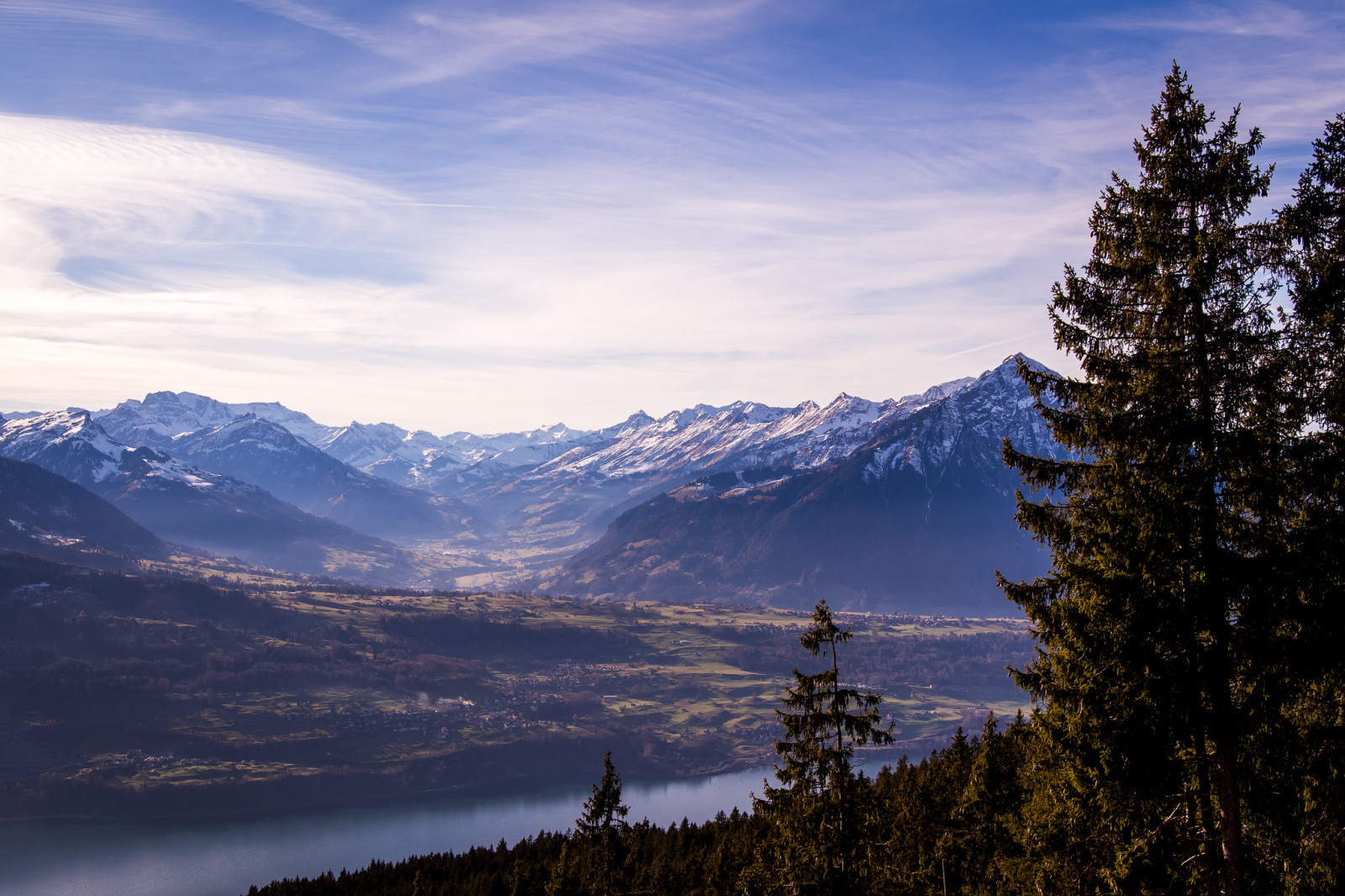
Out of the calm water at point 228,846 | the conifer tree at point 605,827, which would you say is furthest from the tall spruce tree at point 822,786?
the calm water at point 228,846

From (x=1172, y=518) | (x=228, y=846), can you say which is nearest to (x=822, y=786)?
(x=1172, y=518)

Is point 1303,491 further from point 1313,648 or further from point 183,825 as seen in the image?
point 183,825

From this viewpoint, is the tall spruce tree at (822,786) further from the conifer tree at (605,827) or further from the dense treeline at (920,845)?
the conifer tree at (605,827)

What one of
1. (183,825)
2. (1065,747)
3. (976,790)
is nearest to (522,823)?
(183,825)

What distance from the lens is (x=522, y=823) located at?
614 feet

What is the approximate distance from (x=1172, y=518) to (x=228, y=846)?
673 feet

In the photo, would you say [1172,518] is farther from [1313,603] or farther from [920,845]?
[920,845]

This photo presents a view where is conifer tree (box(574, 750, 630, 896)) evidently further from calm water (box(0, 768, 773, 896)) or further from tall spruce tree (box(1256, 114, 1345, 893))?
calm water (box(0, 768, 773, 896))

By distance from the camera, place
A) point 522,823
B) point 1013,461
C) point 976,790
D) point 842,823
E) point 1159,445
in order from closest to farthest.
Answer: point 1159,445 → point 1013,461 → point 842,823 → point 976,790 → point 522,823

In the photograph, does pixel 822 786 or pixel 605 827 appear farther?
pixel 605 827

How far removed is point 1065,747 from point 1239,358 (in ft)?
26.8

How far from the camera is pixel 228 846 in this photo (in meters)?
175

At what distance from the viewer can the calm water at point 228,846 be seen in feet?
496

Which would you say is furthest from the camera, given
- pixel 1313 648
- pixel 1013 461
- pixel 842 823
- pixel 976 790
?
pixel 976 790
